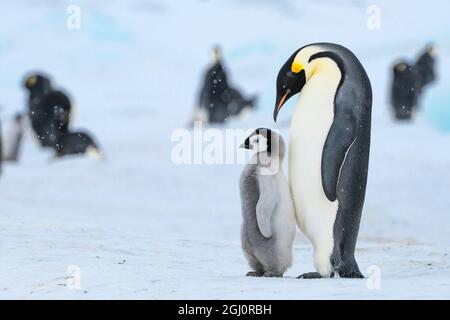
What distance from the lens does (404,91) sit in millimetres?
15359

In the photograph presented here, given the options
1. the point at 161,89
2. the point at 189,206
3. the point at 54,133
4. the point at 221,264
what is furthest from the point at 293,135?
the point at 161,89

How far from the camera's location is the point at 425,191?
993cm

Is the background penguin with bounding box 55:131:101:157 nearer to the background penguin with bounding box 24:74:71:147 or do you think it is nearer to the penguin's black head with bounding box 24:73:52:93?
the background penguin with bounding box 24:74:71:147

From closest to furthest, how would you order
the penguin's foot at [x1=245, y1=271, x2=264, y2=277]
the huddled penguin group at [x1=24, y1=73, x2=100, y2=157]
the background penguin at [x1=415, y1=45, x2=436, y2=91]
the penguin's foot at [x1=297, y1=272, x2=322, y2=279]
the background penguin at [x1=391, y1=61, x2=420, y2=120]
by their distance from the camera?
the penguin's foot at [x1=297, y1=272, x2=322, y2=279] → the penguin's foot at [x1=245, y1=271, x2=264, y2=277] → the huddled penguin group at [x1=24, y1=73, x2=100, y2=157] → the background penguin at [x1=391, y1=61, x2=420, y2=120] → the background penguin at [x1=415, y1=45, x2=436, y2=91]

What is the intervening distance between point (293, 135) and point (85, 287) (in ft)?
3.91

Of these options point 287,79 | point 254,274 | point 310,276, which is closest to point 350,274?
point 310,276

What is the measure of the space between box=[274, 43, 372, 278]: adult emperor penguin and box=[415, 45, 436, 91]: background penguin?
489 inches

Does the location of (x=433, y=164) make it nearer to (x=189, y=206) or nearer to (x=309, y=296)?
(x=189, y=206)

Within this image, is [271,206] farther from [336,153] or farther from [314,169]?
[336,153]

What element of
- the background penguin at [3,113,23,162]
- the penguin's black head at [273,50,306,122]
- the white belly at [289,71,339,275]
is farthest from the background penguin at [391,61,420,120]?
the white belly at [289,71,339,275]

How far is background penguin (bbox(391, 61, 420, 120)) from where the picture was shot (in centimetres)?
1518

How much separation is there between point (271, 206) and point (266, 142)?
299 millimetres

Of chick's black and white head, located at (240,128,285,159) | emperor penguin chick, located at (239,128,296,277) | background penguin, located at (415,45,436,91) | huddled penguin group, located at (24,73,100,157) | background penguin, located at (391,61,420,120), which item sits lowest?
emperor penguin chick, located at (239,128,296,277)

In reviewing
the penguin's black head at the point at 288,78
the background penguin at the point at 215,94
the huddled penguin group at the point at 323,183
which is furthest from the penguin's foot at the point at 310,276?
the background penguin at the point at 215,94
